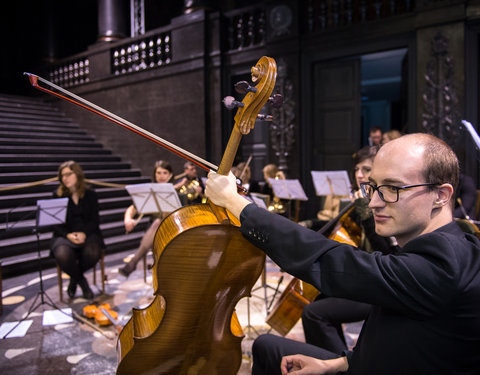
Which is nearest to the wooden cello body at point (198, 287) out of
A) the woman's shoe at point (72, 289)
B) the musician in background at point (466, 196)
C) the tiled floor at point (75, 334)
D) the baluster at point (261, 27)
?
the tiled floor at point (75, 334)

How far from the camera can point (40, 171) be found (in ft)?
22.8

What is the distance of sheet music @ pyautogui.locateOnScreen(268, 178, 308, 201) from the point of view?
4.19m

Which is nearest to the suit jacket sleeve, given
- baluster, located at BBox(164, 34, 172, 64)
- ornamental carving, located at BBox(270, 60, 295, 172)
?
ornamental carving, located at BBox(270, 60, 295, 172)

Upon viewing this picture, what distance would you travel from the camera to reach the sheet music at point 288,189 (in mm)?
4192

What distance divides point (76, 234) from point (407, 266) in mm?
3531

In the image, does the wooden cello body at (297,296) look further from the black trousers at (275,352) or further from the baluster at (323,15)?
the baluster at (323,15)

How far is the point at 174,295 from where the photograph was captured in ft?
4.53

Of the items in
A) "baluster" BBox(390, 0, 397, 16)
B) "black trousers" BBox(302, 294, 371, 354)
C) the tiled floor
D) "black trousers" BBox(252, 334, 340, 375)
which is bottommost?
the tiled floor

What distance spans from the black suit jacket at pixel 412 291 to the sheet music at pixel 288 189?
10.5 ft

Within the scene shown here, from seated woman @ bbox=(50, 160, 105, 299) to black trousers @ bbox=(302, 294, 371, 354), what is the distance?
2488mm

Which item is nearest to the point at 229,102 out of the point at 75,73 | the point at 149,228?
the point at 149,228

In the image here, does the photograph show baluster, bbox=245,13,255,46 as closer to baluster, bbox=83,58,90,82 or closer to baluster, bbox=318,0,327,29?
baluster, bbox=318,0,327,29

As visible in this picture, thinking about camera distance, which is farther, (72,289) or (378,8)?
(378,8)

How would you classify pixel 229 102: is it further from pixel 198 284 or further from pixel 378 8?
pixel 378 8
